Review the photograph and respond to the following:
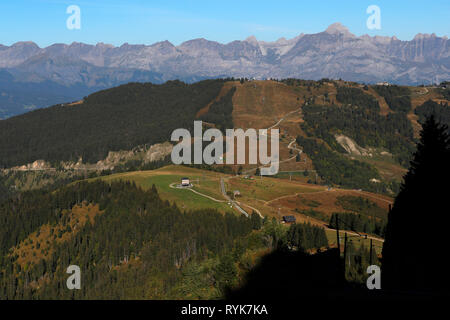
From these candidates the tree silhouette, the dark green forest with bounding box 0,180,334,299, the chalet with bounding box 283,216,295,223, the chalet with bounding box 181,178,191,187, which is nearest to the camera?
the tree silhouette

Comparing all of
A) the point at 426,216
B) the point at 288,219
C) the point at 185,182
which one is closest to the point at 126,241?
the point at 185,182

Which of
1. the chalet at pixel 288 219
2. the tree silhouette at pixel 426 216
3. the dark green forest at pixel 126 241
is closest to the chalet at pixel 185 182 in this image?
the dark green forest at pixel 126 241

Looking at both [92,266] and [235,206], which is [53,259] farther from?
[235,206]

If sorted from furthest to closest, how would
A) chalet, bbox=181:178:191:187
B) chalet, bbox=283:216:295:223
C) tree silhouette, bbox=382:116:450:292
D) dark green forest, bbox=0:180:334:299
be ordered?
chalet, bbox=181:178:191:187
chalet, bbox=283:216:295:223
dark green forest, bbox=0:180:334:299
tree silhouette, bbox=382:116:450:292

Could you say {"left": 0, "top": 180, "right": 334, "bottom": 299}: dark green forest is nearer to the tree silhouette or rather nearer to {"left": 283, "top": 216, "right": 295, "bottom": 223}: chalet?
{"left": 283, "top": 216, "right": 295, "bottom": 223}: chalet

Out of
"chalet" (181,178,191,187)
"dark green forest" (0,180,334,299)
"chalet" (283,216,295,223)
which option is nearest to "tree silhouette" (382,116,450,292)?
"dark green forest" (0,180,334,299)

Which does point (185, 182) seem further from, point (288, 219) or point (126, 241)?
point (288, 219)

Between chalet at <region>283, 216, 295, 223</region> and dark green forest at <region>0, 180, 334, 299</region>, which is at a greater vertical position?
chalet at <region>283, 216, 295, 223</region>

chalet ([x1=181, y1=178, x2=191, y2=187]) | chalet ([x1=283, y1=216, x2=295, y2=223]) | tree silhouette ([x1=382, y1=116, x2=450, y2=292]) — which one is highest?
tree silhouette ([x1=382, y1=116, x2=450, y2=292])
